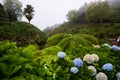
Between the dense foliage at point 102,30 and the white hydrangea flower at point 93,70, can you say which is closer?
the white hydrangea flower at point 93,70

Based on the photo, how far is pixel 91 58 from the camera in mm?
4477

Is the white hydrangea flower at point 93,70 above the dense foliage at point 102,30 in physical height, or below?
above

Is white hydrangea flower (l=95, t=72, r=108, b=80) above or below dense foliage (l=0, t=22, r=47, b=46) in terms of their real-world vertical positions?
above

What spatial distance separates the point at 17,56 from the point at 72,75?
118cm

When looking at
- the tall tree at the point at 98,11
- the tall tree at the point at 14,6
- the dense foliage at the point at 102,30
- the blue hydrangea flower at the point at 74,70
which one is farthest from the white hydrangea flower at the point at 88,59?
the tall tree at the point at 98,11

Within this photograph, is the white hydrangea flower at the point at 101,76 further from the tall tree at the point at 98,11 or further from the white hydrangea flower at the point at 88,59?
the tall tree at the point at 98,11

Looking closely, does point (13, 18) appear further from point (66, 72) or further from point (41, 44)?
point (66, 72)

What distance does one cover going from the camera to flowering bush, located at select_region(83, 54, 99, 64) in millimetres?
4498

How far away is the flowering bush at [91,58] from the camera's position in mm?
4498

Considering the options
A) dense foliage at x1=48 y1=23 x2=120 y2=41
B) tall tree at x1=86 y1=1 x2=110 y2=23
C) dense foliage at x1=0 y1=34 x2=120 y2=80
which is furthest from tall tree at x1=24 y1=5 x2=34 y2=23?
dense foliage at x1=0 y1=34 x2=120 y2=80

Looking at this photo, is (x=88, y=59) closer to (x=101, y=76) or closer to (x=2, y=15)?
(x=101, y=76)

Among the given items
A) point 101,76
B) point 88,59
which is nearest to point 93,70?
point 101,76

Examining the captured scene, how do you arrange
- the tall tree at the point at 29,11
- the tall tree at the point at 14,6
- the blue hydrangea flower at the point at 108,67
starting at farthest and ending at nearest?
the tall tree at the point at 14,6 → the tall tree at the point at 29,11 → the blue hydrangea flower at the point at 108,67

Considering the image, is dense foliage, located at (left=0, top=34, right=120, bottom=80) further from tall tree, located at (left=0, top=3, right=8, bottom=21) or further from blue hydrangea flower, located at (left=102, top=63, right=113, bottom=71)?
tall tree, located at (left=0, top=3, right=8, bottom=21)
